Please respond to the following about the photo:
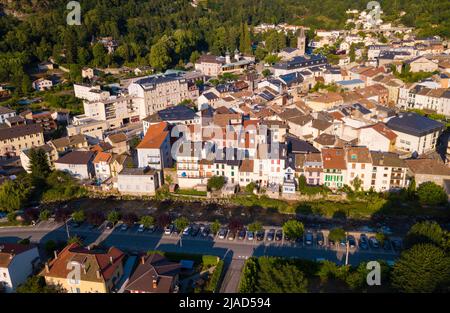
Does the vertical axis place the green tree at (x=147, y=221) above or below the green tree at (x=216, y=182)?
below

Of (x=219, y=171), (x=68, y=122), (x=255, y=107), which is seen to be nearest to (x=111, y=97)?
(x=68, y=122)

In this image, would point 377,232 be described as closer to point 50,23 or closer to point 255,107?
point 255,107

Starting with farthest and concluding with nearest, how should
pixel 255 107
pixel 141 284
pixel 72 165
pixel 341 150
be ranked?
pixel 255 107
pixel 72 165
pixel 341 150
pixel 141 284

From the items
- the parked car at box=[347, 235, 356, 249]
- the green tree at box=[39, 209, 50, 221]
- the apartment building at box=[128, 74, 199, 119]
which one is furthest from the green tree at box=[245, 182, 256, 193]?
the apartment building at box=[128, 74, 199, 119]

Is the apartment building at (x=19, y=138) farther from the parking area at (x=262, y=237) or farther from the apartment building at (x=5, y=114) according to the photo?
the parking area at (x=262, y=237)

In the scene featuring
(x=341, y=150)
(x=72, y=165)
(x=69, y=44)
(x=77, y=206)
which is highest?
(x=69, y=44)

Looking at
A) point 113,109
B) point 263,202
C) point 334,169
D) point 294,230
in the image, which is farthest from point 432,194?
point 113,109

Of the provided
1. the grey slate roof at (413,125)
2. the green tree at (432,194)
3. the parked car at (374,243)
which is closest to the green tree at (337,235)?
the parked car at (374,243)
